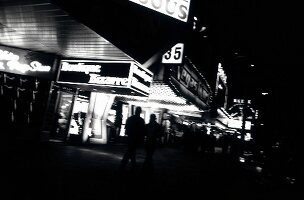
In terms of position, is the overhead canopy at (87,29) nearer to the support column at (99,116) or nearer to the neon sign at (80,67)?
the neon sign at (80,67)

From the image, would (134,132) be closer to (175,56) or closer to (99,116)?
(175,56)

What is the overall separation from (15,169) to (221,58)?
42629 millimetres

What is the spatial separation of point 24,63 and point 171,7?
7096 millimetres

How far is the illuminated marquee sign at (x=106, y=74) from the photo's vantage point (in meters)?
10.9

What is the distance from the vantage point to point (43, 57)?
1219cm

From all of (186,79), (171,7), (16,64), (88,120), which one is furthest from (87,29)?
(186,79)

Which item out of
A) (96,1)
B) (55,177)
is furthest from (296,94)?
(55,177)

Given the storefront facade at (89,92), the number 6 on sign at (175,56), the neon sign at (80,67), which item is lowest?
the storefront facade at (89,92)

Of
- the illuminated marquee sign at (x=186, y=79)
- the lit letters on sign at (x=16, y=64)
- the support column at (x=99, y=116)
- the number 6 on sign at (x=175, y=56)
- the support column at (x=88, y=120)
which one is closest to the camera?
the lit letters on sign at (x=16, y=64)

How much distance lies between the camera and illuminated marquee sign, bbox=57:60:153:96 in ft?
35.6

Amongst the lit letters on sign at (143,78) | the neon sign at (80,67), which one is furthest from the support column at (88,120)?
the lit letters on sign at (143,78)

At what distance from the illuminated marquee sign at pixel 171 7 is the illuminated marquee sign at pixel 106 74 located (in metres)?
2.58

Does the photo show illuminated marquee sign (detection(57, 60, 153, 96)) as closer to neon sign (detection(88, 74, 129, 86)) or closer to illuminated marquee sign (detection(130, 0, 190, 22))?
neon sign (detection(88, 74, 129, 86))

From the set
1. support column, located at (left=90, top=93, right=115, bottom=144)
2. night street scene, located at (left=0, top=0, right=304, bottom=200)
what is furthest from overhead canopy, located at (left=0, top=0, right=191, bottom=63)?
support column, located at (left=90, top=93, right=115, bottom=144)
